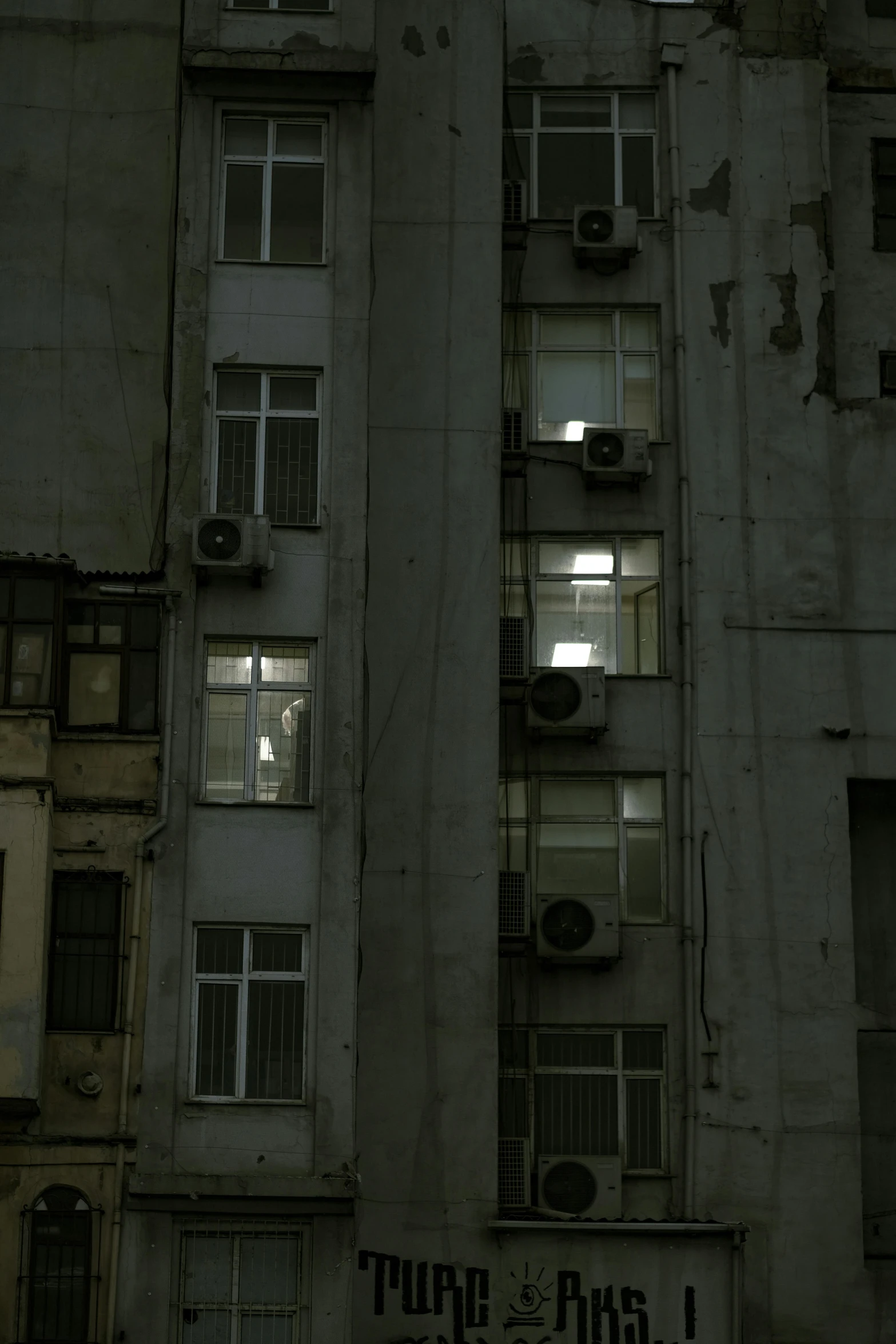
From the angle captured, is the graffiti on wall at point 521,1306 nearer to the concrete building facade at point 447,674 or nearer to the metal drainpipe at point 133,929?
the concrete building facade at point 447,674

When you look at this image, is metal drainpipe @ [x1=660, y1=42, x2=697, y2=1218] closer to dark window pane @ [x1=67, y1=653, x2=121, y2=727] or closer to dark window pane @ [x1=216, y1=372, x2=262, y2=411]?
dark window pane @ [x1=216, y1=372, x2=262, y2=411]

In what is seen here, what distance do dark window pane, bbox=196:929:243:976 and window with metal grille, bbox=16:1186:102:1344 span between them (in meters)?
2.30

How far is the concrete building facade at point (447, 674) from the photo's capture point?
53.4 feet

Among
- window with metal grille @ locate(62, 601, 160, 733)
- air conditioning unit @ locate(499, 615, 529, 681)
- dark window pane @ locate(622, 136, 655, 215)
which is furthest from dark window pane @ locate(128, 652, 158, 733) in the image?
dark window pane @ locate(622, 136, 655, 215)

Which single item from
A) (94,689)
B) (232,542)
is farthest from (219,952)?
(232,542)

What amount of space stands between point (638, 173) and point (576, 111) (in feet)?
3.59

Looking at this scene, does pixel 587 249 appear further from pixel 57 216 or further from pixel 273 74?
pixel 57 216

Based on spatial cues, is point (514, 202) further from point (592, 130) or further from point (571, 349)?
point (571, 349)

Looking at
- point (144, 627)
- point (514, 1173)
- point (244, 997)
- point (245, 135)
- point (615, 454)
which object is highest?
point (245, 135)

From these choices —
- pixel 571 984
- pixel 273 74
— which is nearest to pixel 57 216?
pixel 273 74

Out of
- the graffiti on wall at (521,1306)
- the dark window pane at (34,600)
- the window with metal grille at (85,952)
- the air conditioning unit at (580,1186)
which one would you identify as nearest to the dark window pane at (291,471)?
the dark window pane at (34,600)

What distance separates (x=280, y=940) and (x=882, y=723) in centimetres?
710

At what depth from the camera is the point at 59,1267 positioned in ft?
51.6

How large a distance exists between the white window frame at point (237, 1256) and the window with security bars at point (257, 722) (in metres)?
3.86
